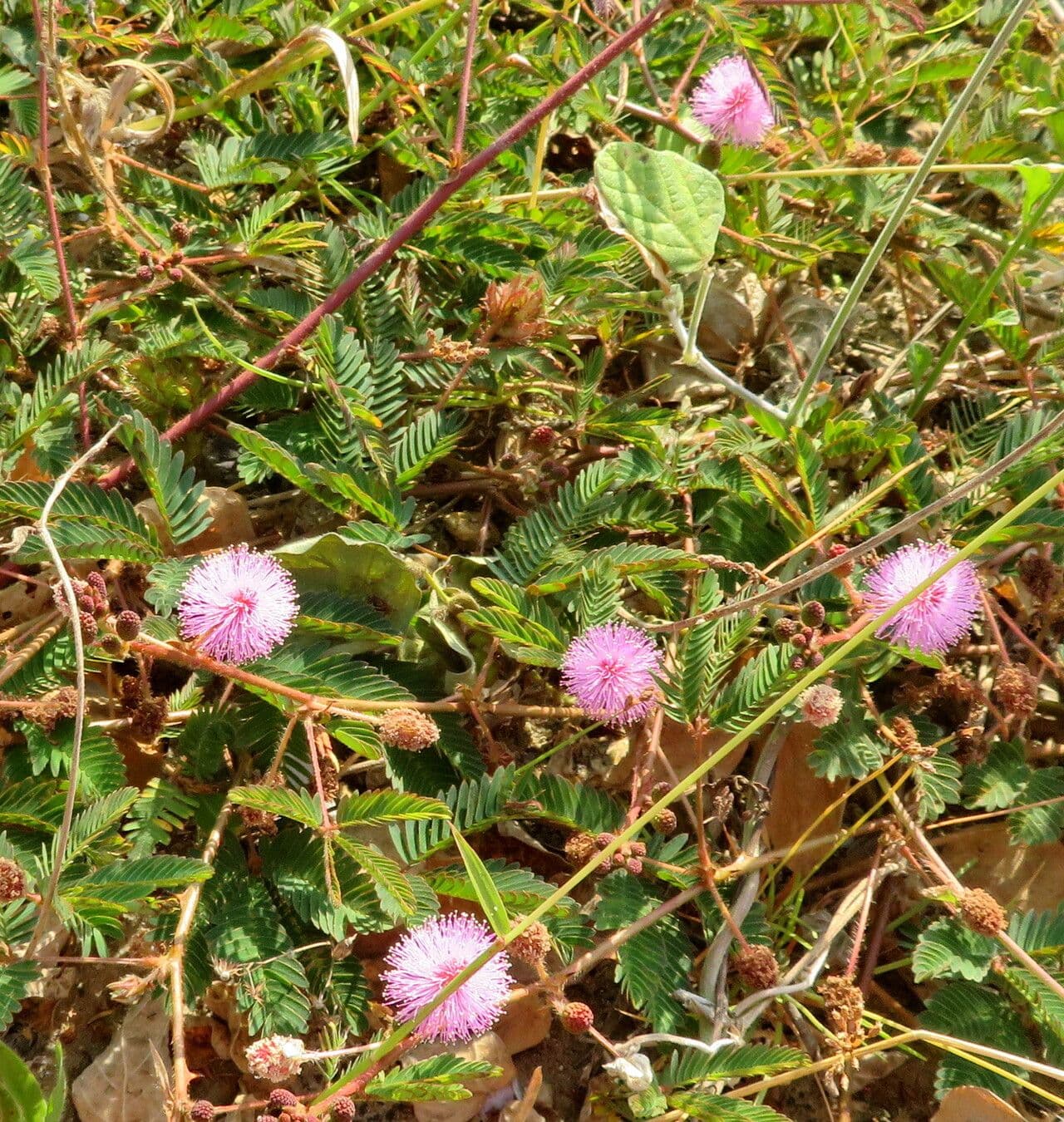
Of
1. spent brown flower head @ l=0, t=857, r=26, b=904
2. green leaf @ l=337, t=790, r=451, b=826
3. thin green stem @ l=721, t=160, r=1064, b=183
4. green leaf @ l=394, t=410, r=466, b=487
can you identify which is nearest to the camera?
spent brown flower head @ l=0, t=857, r=26, b=904

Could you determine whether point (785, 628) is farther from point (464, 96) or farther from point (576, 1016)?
point (464, 96)

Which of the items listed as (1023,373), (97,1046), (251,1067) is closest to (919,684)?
(1023,373)

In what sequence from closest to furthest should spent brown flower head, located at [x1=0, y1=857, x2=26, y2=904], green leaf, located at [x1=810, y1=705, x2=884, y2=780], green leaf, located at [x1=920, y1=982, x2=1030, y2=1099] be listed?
spent brown flower head, located at [x1=0, y1=857, x2=26, y2=904] < green leaf, located at [x1=920, y1=982, x2=1030, y2=1099] < green leaf, located at [x1=810, y1=705, x2=884, y2=780]

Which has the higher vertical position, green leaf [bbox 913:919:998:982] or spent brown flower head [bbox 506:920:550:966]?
spent brown flower head [bbox 506:920:550:966]

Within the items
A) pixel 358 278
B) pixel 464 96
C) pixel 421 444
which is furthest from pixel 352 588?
pixel 464 96

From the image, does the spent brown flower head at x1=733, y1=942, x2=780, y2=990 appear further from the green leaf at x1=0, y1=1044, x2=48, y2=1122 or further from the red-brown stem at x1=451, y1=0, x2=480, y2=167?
the red-brown stem at x1=451, y1=0, x2=480, y2=167

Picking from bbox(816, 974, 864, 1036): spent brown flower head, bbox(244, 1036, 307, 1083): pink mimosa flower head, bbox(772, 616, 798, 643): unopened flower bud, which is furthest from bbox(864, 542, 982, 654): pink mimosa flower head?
bbox(244, 1036, 307, 1083): pink mimosa flower head

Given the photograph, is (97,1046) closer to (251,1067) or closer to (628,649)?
(251,1067)
